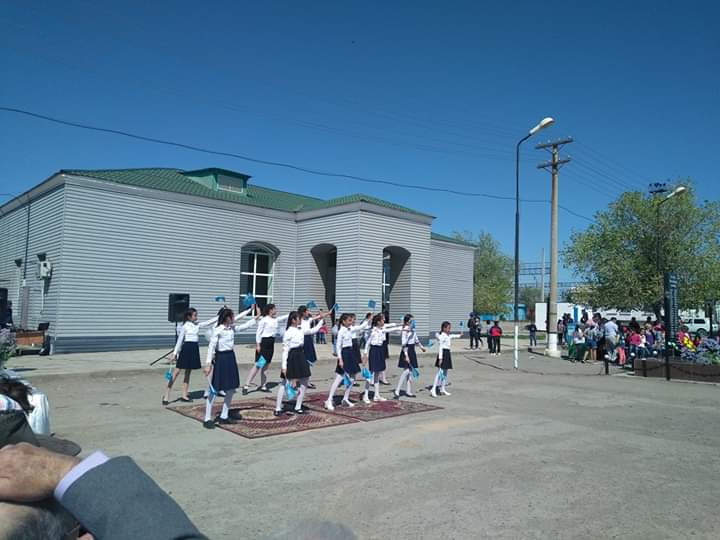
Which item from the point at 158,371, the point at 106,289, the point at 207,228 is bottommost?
the point at 158,371

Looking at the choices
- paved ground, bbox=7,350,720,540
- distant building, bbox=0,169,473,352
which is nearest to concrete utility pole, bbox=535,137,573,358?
distant building, bbox=0,169,473,352

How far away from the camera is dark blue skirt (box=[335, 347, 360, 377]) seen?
11.1 m

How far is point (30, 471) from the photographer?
1.31 meters

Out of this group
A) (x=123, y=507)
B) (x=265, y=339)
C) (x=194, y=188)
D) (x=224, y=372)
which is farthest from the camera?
(x=194, y=188)

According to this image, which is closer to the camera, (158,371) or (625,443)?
(625,443)

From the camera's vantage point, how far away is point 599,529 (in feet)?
16.0

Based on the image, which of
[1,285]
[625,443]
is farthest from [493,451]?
[1,285]

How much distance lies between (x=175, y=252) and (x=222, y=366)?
14.1 metres

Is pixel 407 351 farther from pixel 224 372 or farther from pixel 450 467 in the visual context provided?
pixel 450 467

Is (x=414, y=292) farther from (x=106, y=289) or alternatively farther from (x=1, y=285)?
(x=1, y=285)

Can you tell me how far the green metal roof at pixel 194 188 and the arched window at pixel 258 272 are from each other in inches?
85.9

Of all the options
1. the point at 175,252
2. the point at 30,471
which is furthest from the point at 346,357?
the point at 175,252

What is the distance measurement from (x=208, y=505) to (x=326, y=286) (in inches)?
881

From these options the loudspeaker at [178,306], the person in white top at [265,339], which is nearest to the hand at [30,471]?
the person in white top at [265,339]
